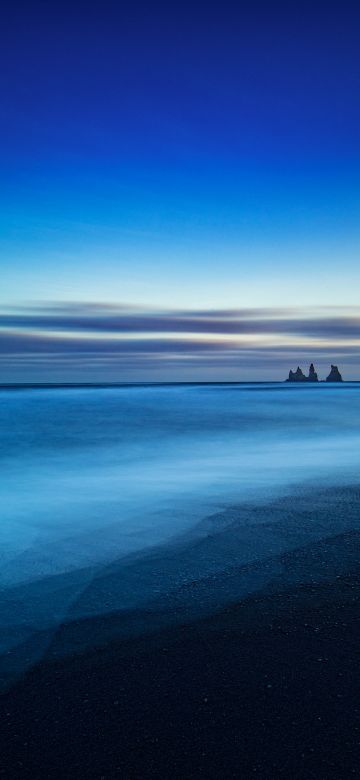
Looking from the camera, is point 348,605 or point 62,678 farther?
point 348,605

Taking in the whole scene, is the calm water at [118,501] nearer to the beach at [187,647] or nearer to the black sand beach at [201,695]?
the beach at [187,647]

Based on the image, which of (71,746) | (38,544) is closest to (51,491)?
(38,544)

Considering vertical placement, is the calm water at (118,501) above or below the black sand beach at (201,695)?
below

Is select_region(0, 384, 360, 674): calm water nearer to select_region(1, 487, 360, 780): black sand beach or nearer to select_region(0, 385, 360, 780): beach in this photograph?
select_region(0, 385, 360, 780): beach

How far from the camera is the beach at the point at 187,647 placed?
2.92 m

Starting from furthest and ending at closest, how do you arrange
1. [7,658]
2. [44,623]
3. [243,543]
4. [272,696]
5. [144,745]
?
[243,543] < [44,623] < [7,658] < [272,696] < [144,745]

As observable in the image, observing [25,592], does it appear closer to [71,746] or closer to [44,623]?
[44,623]

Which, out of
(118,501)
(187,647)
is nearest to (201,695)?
(187,647)

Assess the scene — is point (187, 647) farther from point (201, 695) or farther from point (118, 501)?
point (118, 501)

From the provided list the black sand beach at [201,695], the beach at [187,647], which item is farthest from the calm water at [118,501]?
the black sand beach at [201,695]

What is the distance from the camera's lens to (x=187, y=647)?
3953 millimetres

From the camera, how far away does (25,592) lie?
17.2 feet

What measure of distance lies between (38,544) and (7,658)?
3.14 meters

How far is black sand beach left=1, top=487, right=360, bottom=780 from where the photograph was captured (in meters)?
2.85
